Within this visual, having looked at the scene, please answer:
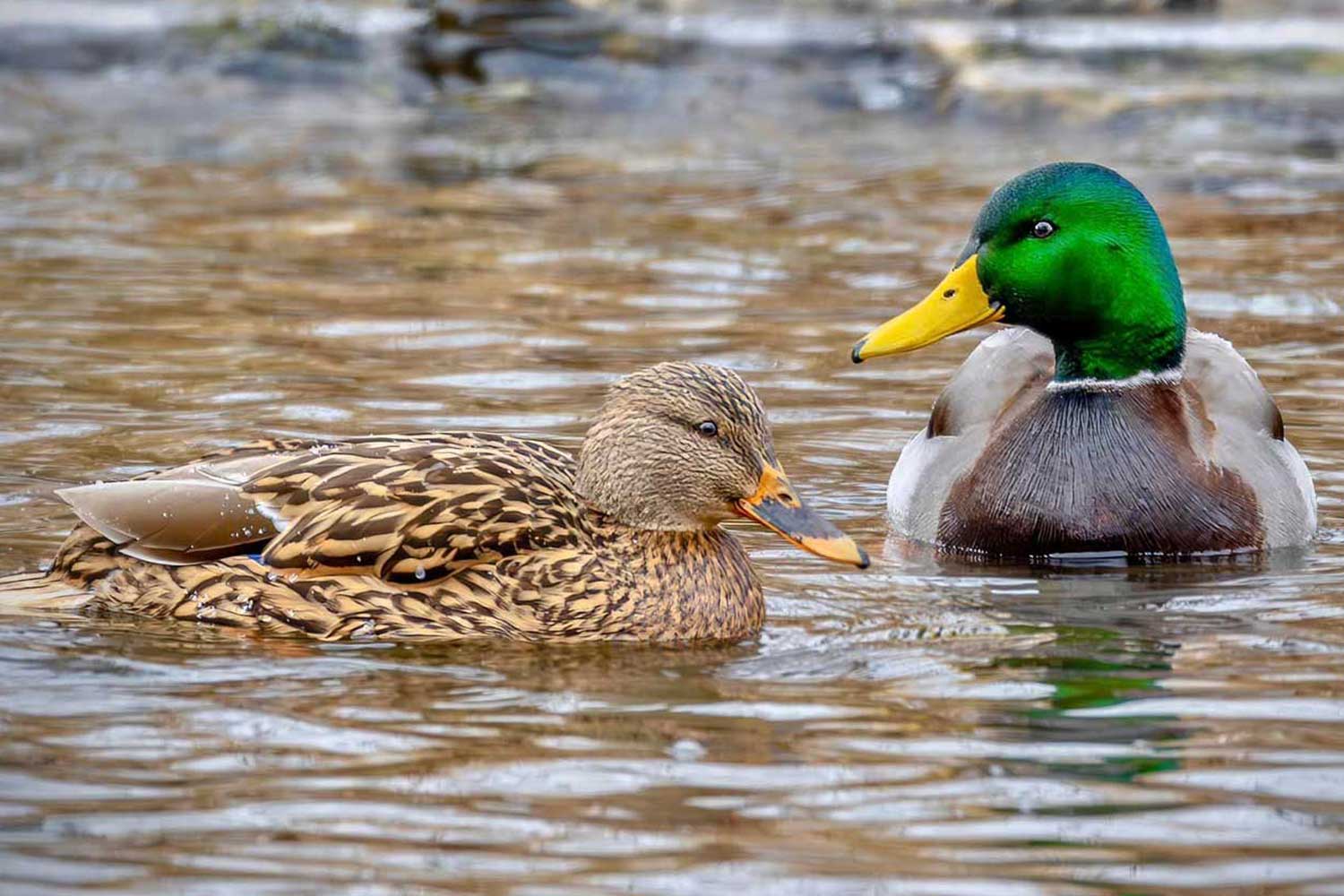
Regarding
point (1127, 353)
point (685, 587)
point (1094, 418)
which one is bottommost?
point (685, 587)

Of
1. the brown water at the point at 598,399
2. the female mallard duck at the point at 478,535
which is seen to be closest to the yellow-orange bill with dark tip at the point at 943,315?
the brown water at the point at 598,399

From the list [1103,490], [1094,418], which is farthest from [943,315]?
[1103,490]

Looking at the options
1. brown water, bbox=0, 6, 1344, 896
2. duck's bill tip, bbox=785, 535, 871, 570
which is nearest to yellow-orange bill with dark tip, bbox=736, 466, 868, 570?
duck's bill tip, bbox=785, 535, 871, 570

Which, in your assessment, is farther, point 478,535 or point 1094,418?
point 1094,418

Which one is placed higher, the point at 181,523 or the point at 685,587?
the point at 181,523

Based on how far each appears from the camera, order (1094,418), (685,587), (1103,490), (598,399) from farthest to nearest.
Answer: (598,399) → (1094,418) → (1103,490) → (685,587)

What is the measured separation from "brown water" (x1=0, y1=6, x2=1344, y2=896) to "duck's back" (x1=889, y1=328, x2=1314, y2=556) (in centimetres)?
20

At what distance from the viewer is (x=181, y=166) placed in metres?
15.7

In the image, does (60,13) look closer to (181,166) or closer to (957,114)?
(181,166)

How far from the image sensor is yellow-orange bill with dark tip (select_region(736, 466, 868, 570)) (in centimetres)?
641

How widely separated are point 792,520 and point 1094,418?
196 centimetres

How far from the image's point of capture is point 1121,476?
A: 8.05 m

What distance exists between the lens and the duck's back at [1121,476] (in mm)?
7980

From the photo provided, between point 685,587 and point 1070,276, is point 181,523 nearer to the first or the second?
point 685,587
